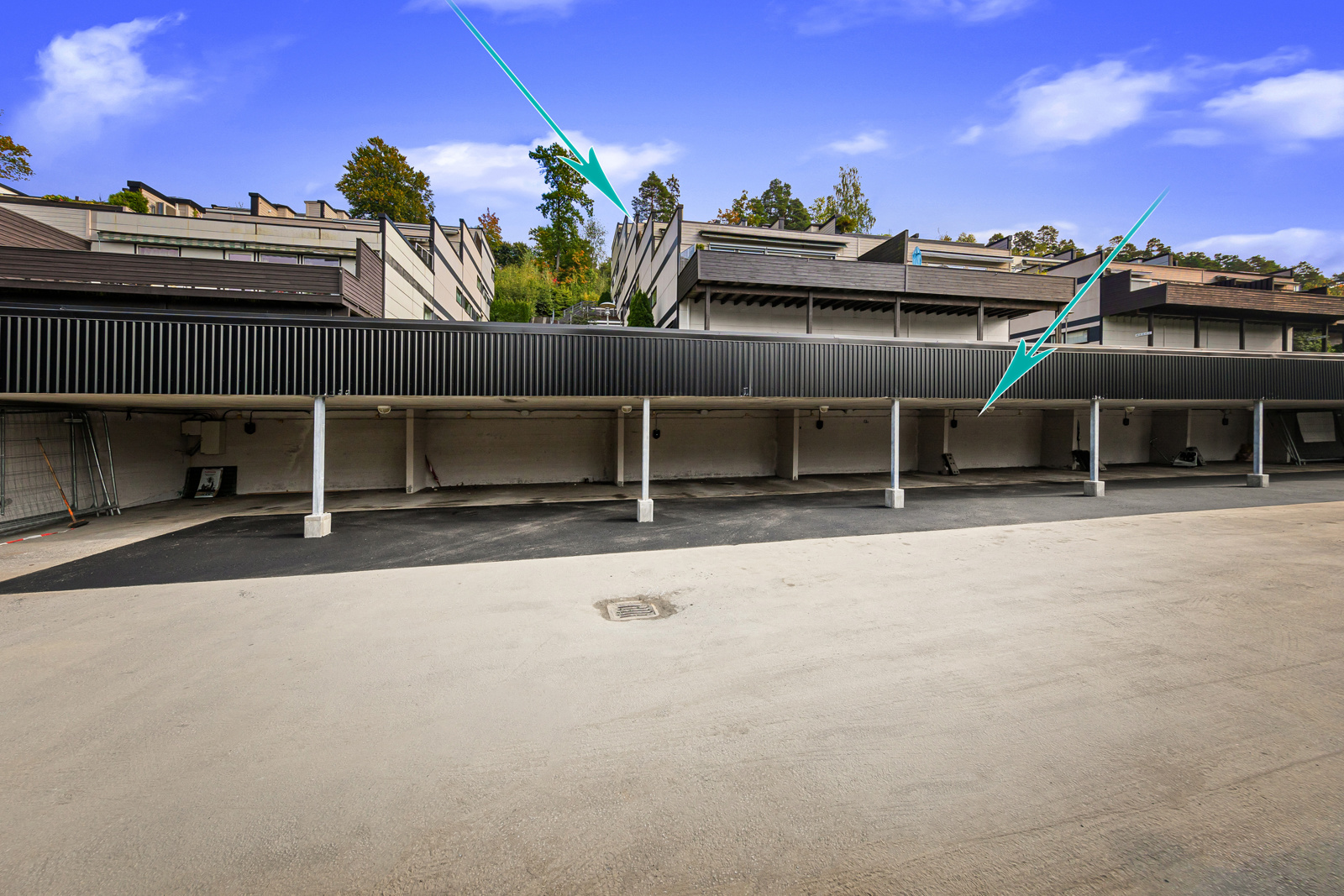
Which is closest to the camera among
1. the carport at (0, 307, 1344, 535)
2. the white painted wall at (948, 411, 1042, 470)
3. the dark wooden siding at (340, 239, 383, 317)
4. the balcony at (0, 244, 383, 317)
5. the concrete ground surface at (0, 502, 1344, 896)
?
the concrete ground surface at (0, 502, 1344, 896)

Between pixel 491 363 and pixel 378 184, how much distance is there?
46.6 metres

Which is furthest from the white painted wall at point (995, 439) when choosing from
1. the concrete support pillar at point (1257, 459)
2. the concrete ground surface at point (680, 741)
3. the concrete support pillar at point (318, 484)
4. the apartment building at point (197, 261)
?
the apartment building at point (197, 261)

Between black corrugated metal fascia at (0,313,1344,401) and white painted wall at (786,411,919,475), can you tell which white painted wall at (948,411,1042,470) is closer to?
white painted wall at (786,411,919,475)

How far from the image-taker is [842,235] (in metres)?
29.1

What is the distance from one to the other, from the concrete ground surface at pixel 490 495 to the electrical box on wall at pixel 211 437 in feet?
5.98

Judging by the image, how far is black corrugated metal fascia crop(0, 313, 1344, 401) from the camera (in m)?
9.96

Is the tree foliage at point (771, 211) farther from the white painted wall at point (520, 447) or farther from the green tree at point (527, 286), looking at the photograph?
the white painted wall at point (520, 447)

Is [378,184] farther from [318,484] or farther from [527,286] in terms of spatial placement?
[318,484]

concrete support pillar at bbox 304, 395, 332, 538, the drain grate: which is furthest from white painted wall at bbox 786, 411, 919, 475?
concrete support pillar at bbox 304, 395, 332, 538

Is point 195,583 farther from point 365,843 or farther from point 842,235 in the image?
point 842,235

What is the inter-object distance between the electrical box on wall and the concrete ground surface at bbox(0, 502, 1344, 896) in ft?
40.0

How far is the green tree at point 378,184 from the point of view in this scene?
151 feet

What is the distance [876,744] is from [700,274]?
64.3ft

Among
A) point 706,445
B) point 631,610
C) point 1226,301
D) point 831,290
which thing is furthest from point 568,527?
point 1226,301
